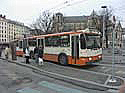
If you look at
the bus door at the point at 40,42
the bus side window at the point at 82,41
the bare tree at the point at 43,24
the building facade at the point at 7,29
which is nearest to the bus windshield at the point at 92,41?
the bus side window at the point at 82,41

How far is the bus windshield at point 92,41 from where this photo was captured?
11.6m

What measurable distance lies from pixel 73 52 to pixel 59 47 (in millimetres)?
1927

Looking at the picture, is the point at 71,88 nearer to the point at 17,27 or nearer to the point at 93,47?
the point at 93,47

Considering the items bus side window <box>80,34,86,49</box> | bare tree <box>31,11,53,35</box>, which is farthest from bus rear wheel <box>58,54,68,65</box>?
bare tree <box>31,11,53,35</box>

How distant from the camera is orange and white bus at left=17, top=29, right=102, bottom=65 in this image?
1155 centimetres

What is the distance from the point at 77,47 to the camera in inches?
466

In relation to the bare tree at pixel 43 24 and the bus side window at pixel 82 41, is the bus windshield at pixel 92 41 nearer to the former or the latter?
the bus side window at pixel 82 41

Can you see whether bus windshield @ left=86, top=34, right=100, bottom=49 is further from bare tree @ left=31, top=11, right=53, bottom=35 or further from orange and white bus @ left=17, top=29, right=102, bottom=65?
bare tree @ left=31, top=11, right=53, bottom=35

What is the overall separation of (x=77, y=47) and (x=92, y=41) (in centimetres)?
122

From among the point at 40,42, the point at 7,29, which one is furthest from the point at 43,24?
the point at 7,29

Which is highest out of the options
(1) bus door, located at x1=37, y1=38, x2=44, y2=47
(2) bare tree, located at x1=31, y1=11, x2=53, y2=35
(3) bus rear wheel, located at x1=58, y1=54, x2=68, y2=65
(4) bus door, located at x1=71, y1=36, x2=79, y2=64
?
(2) bare tree, located at x1=31, y1=11, x2=53, y2=35

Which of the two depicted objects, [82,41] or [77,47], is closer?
[82,41]

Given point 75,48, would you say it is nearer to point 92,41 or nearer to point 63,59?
point 92,41

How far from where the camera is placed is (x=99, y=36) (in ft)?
41.3
